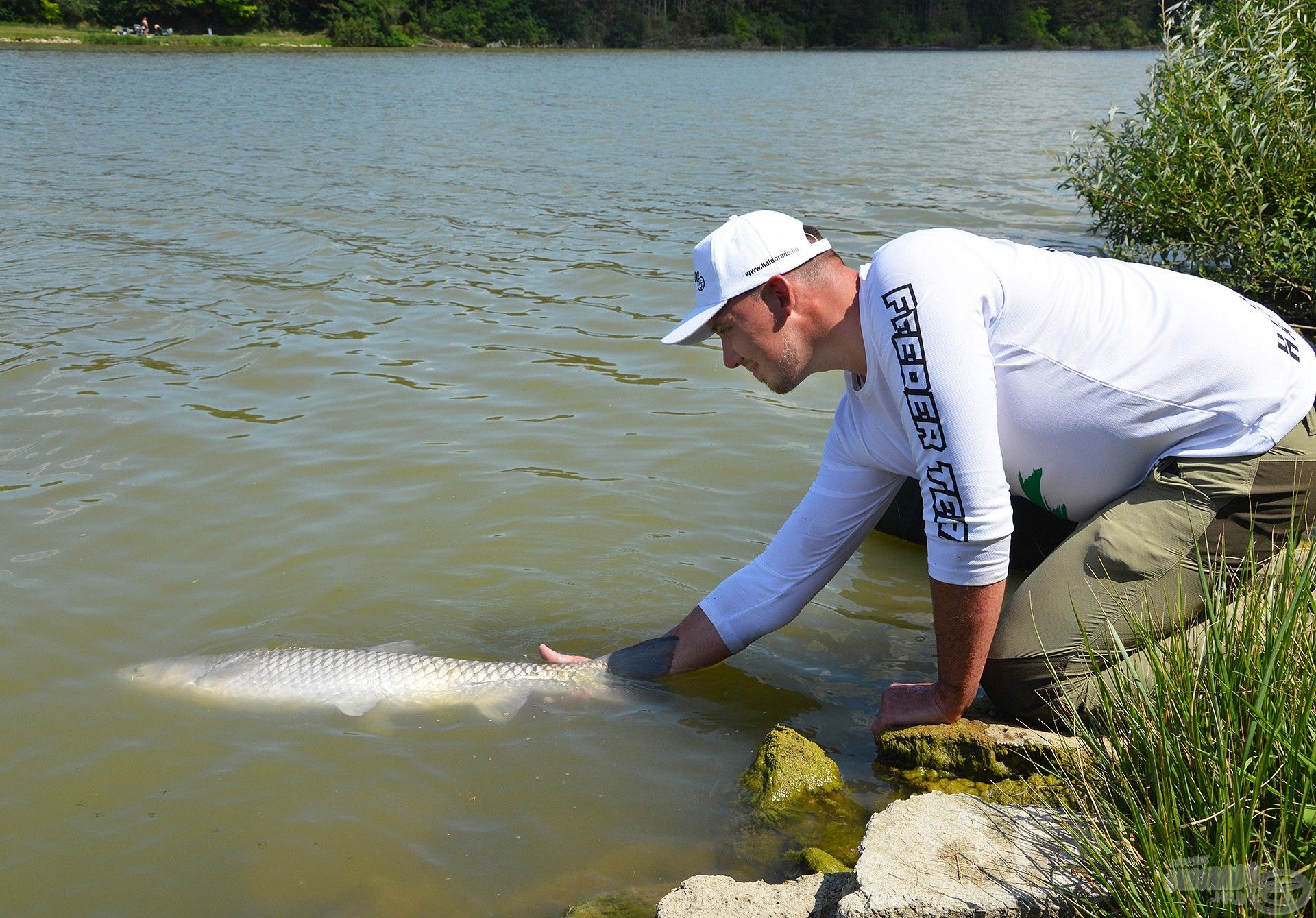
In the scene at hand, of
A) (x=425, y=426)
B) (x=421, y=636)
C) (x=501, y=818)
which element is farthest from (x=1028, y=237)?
(x=501, y=818)

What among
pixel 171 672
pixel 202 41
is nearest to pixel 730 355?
pixel 171 672

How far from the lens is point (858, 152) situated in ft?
67.3

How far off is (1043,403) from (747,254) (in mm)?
958

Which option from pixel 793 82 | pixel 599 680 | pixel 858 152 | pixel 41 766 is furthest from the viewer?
pixel 793 82

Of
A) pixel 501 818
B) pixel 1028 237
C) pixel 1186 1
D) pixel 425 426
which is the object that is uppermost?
pixel 1186 1

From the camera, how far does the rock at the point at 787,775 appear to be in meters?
3.45

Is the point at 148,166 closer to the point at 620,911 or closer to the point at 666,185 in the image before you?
the point at 666,185

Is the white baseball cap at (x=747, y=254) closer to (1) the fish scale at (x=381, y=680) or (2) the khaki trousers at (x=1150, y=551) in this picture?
(2) the khaki trousers at (x=1150, y=551)

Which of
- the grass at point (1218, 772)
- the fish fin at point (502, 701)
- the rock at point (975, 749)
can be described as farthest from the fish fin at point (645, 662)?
the grass at point (1218, 772)

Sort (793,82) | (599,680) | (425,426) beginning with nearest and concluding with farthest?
(599,680), (425,426), (793,82)

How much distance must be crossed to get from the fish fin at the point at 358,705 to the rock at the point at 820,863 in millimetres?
1795

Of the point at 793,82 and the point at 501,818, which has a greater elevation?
the point at 793,82

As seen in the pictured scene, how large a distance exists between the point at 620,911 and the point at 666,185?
47.7 feet

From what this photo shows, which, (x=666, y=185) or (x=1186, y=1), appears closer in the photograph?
(x=1186, y=1)
